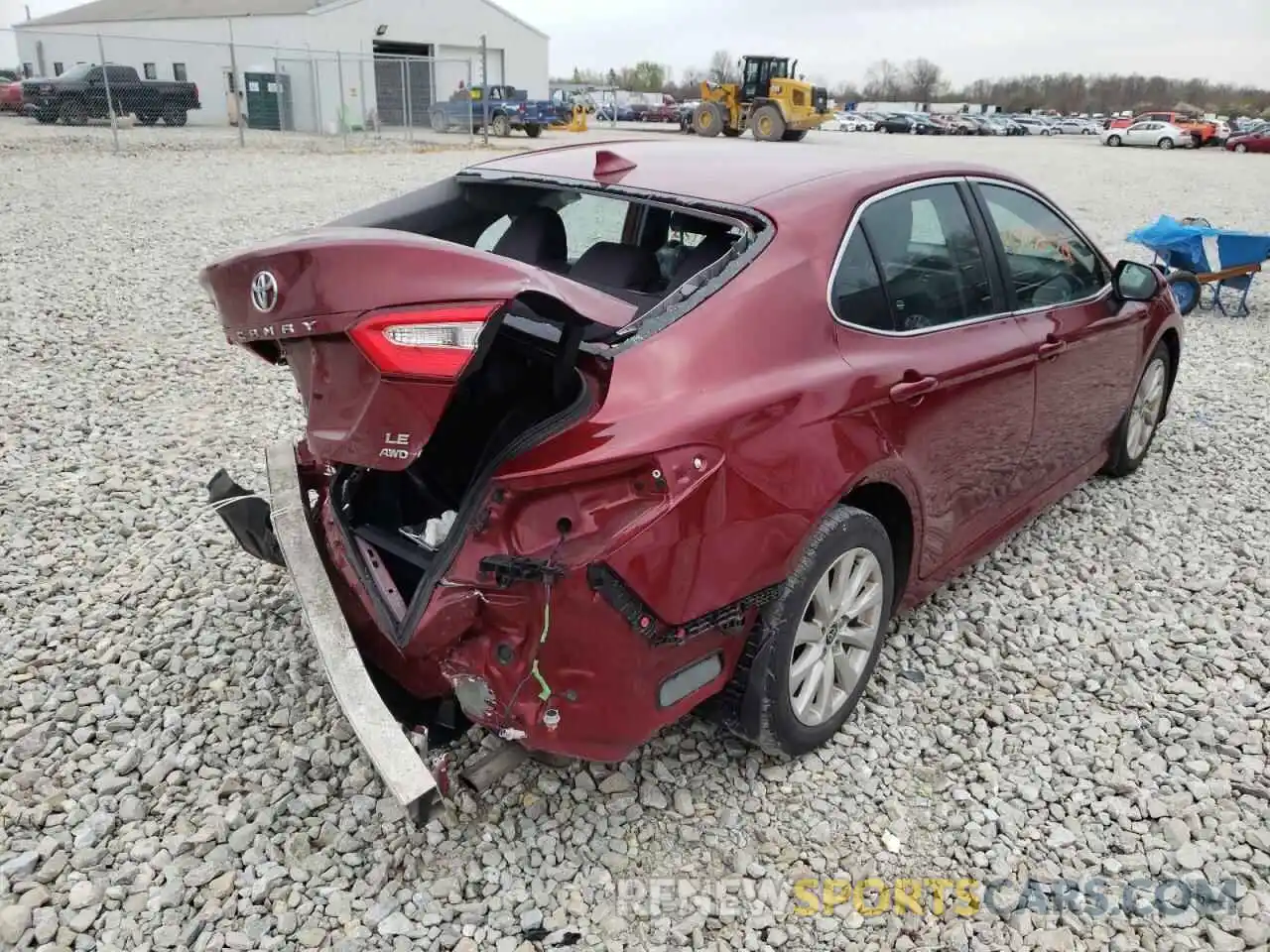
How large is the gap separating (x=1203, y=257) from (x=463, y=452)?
28.2ft

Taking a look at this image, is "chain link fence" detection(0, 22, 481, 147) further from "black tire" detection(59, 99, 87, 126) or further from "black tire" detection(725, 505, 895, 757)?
"black tire" detection(725, 505, 895, 757)

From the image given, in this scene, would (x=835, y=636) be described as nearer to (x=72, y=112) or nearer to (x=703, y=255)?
(x=703, y=255)

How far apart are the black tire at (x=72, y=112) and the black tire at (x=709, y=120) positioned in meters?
18.3

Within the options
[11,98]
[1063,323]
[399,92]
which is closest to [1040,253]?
[1063,323]

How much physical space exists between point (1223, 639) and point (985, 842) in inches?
65.1

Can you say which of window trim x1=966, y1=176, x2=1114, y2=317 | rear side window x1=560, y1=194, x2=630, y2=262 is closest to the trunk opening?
rear side window x1=560, y1=194, x2=630, y2=262

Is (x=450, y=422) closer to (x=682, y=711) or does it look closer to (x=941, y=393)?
(x=682, y=711)

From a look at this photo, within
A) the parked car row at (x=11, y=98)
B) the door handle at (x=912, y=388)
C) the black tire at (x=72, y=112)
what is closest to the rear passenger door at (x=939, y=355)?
the door handle at (x=912, y=388)

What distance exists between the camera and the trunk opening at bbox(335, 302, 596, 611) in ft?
7.61

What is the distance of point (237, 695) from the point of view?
10.2 feet

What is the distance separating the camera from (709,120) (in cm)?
3231

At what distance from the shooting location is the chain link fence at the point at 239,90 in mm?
25500

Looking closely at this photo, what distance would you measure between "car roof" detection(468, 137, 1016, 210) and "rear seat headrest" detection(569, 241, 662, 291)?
8.7 inches

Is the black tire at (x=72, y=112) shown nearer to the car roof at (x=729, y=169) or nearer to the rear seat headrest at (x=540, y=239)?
the car roof at (x=729, y=169)
